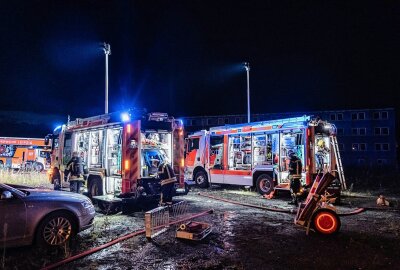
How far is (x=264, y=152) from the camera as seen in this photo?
1316cm

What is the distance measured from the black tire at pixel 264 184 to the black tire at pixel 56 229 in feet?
26.7

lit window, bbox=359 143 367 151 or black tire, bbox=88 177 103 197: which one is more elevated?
lit window, bbox=359 143 367 151

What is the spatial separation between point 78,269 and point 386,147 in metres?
49.9

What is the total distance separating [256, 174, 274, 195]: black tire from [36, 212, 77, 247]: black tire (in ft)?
26.7

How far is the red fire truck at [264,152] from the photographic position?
456 inches

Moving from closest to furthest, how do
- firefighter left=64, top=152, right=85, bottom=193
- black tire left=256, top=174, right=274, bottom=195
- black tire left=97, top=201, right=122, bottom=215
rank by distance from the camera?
black tire left=97, top=201, right=122, bottom=215, firefighter left=64, top=152, right=85, bottom=193, black tire left=256, top=174, right=274, bottom=195

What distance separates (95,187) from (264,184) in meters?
6.27

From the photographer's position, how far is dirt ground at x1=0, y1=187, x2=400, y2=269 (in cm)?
497

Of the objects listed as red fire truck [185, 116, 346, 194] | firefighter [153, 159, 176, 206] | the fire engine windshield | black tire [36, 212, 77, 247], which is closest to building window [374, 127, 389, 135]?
red fire truck [185, 116, 346, 194]

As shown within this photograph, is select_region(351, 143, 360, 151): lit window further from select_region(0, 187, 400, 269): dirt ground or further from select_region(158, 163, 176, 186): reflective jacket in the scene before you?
select_region(158, 163, 176, 186): reflective jacket

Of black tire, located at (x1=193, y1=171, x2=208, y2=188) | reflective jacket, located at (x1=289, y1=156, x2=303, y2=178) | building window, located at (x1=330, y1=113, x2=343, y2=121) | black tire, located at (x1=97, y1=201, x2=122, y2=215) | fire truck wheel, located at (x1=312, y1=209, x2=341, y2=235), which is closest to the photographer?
fire truck wheel, located at (x1=312, y1=209, x2=341, y2=235)

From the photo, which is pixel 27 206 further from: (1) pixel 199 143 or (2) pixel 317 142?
(1) pixel 199 143

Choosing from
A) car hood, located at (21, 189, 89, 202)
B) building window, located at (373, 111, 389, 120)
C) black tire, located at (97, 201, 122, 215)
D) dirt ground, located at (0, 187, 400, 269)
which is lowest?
dirt ground, located at (0, 187, 400, 269)

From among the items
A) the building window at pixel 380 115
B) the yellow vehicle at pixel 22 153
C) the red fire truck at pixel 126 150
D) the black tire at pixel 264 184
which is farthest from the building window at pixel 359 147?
the red fire truck at pixel 126 150
